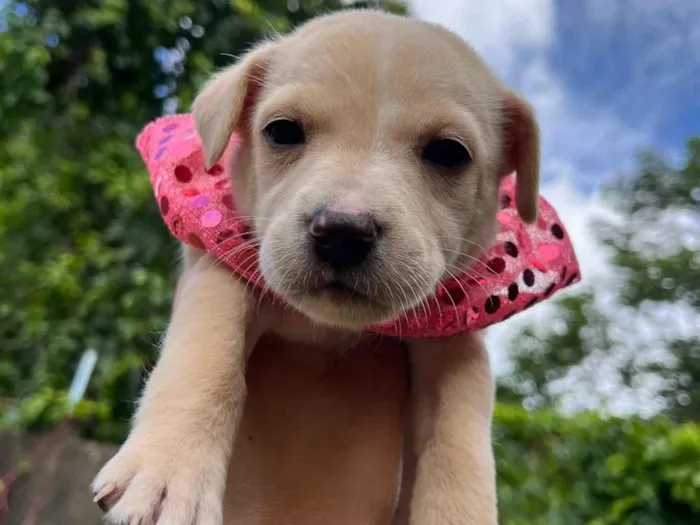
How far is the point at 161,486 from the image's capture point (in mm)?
1515

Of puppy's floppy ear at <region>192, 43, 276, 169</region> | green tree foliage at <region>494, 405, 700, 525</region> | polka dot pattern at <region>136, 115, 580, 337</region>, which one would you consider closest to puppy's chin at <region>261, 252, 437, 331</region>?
polka dot pattern at <region>136, 115, 580, 337</region>

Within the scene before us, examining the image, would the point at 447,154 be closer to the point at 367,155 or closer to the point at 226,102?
the point at 367,155

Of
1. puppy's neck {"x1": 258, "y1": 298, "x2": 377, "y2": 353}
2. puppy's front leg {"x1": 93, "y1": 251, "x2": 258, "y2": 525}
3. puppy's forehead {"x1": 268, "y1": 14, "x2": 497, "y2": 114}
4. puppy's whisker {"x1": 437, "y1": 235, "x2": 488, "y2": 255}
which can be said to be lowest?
puppy's neck {"x1": 258, "y1": 298, "x2": 377, "y2": 353}

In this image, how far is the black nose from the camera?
1513mm

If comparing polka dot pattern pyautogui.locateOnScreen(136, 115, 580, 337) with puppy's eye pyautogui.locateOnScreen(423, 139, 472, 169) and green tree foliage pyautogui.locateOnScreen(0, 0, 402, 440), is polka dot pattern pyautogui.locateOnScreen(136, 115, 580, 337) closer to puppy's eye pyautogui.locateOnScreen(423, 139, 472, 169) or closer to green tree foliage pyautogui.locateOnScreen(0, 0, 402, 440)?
puppy's eye pyautogui.locateOnScreen(423, 139, 472, 169)

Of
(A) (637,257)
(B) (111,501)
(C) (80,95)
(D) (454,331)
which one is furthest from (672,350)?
(B) (111,501)

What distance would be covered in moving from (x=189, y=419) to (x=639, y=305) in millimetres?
5506

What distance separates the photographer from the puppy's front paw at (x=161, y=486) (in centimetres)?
148

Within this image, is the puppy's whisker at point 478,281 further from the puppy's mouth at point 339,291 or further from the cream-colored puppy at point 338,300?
the puppy's mouth at point 339,291

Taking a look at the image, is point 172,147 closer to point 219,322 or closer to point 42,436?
point 219,322

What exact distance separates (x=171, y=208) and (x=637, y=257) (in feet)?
18.0

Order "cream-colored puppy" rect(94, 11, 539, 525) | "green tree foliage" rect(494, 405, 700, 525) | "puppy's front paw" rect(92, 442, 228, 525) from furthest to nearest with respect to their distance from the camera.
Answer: "green tree foliage" rect(494, 405, 700, 525) < "cream-colored puppy" rect(94, 11, 539, 525) < "puppy's front paw" rect(92, 442, 228, 525)

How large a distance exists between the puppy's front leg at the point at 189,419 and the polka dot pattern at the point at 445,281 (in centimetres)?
11

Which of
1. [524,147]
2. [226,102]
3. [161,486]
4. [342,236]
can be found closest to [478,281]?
[524,147]
